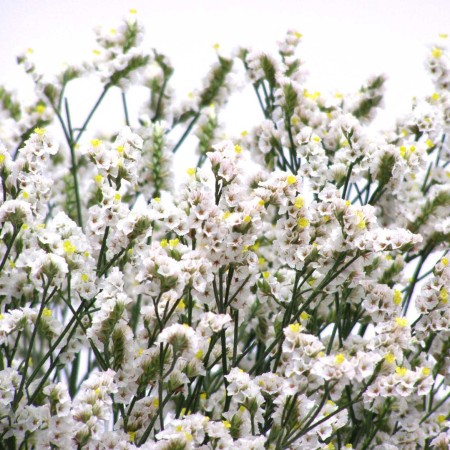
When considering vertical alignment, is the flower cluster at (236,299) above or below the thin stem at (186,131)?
below

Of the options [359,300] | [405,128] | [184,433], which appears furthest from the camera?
[405,128]

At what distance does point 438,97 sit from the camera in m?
1.27

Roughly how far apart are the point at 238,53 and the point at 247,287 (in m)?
0.50

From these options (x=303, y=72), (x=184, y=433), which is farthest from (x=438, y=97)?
(x=184, y=433)

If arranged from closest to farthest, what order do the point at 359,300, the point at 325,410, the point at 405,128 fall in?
the point at 325,410
the point at 359,300
the point at 405,128

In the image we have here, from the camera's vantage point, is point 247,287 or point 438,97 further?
point 438,97

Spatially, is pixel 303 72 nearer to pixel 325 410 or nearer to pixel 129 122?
pixel 129 122

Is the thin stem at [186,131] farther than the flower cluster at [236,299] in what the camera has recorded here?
Yes

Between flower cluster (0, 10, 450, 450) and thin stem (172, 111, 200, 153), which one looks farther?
thin stem (172, 111, 200, 153)

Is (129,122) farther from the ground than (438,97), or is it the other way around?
(438,97)

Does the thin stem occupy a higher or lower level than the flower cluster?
higher

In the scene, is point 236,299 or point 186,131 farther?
point 186,131

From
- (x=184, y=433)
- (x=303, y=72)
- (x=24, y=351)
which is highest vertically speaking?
(x=303, y=72)

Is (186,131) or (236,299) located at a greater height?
(186,131)
